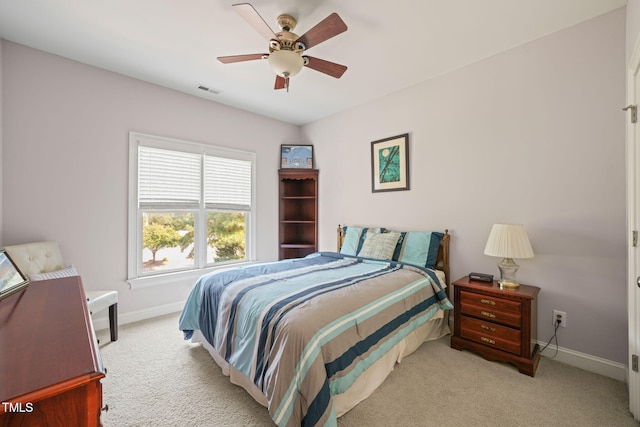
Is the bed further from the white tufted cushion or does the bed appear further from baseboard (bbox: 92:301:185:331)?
the white tufted cushion

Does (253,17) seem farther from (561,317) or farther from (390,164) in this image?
(561,317)

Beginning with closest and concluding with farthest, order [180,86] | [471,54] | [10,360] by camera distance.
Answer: [10,360] → [471,54] → [180,86]

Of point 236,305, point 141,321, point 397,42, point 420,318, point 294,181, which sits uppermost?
point 397,42

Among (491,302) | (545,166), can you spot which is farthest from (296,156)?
(491,302)

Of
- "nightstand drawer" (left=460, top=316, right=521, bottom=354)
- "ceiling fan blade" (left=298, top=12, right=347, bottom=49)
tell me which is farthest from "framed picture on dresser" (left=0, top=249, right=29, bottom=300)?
"nightstand drawer" (left=460, top=316, right=521, bottom=354)

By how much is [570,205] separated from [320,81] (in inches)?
108

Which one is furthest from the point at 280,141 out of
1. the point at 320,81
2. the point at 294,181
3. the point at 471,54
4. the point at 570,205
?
the point at 570,205

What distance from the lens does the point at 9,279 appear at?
4.54 ft

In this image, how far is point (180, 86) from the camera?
335cm

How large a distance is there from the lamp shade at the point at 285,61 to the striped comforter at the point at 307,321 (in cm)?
167

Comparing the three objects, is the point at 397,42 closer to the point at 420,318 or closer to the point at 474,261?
the point at 474,261

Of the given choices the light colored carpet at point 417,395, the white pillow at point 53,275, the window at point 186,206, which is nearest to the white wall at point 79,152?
the window at point 186,206

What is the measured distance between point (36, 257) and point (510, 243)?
4.10 m

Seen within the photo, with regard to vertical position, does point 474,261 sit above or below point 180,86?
below
